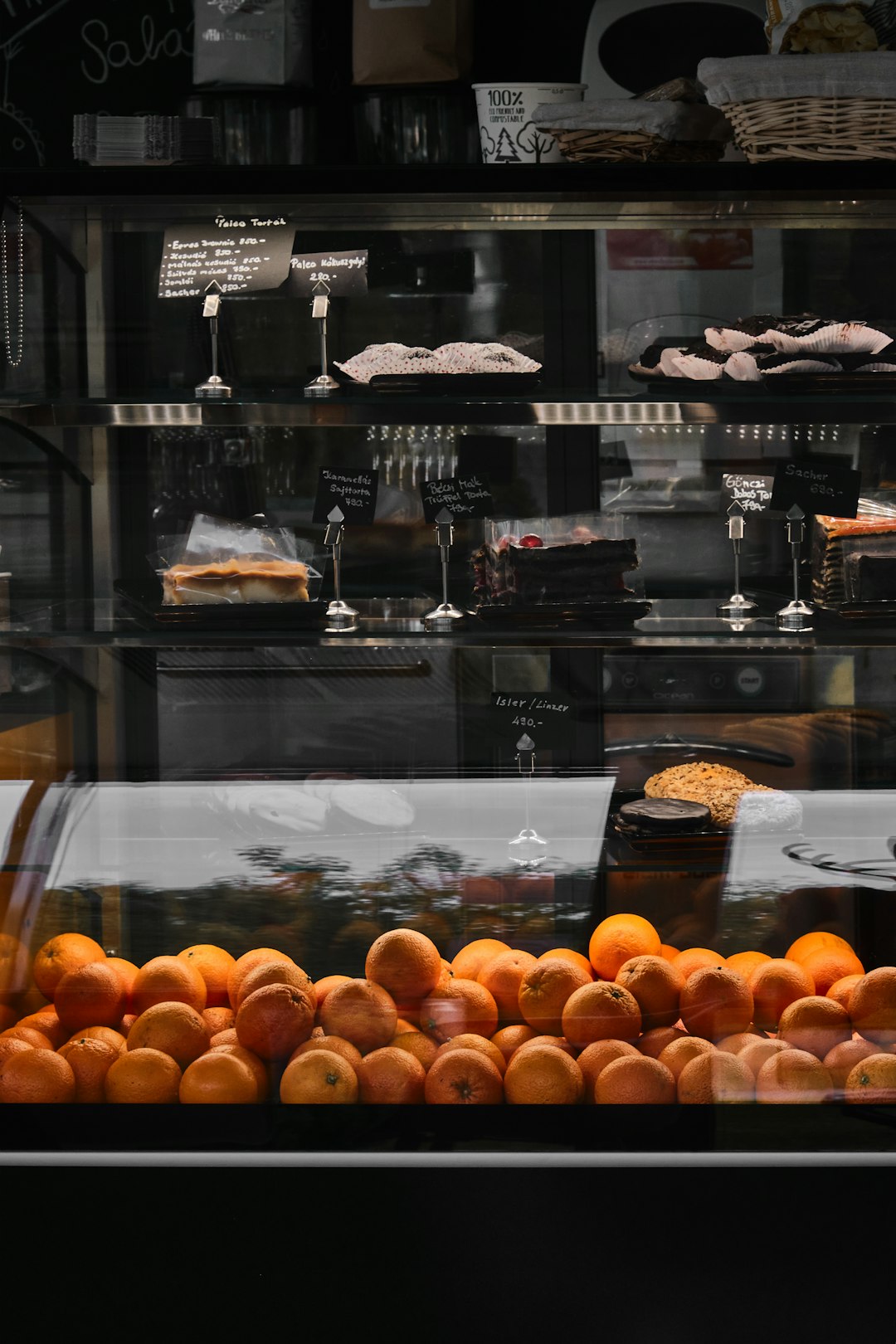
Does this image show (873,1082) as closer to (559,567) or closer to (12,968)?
(559,567)

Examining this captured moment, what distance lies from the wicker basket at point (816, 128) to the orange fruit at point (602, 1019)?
1.33 metres

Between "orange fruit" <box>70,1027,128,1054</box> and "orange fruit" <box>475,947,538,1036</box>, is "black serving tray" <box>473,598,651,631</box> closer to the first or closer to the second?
"orange fruit" <box>475,947,538,1036</box>

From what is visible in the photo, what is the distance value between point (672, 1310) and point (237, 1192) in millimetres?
636

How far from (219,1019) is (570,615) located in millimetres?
851

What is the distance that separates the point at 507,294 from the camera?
101 inches

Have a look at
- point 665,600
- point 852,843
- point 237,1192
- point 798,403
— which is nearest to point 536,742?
point 665,600

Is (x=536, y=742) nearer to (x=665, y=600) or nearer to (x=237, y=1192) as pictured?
(x=665, y=600)

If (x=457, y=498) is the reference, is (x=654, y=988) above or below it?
below

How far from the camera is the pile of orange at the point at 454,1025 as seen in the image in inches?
77.8

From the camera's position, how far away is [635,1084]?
1.95 metres

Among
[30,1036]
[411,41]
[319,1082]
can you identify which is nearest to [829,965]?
[319,1082]

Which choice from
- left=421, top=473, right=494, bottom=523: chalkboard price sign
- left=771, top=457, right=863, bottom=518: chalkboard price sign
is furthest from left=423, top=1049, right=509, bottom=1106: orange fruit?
left=771, top=457, right=863, bottom=518: chalkboard price sign

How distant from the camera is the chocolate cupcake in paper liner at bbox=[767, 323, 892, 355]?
7.00 feet

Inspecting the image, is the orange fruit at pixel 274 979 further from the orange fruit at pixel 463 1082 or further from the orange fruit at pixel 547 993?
the orange fruit at pixel 547 993
